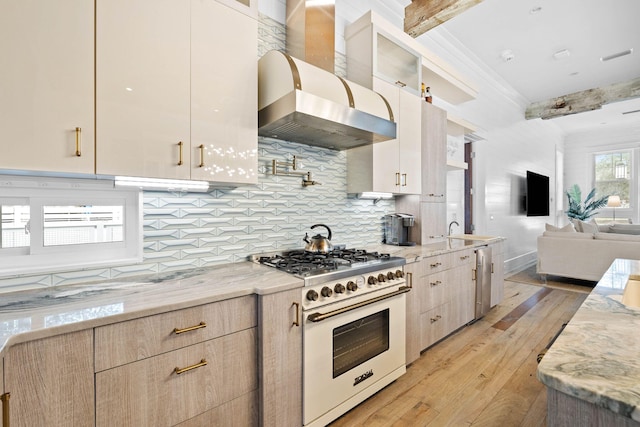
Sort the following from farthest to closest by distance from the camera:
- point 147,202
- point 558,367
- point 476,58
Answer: point 476,58 → point 147,202 → point 558,367

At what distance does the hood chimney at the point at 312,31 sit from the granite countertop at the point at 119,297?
1545mm

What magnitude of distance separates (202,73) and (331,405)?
1937 mm

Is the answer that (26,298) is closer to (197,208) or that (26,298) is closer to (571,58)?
(197,208)

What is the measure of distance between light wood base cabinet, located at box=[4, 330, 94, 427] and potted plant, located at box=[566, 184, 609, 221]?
10.2 meters

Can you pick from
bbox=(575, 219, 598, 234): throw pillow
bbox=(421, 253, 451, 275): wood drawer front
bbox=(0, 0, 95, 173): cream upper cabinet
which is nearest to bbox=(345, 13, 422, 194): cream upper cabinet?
bbox=(421, 253, 451, 275): wood drawer front

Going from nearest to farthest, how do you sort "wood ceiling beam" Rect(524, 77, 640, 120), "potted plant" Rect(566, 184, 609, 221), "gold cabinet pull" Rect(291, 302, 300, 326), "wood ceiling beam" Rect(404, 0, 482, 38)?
"gold cabinet pull" Rect(291, 302, 300, 326) < "wood ceiling beam" Rect(404, 0, 482, 38) < "wood ceiling beam" Rect(524, 77, 640, 120) < "potted plant" Rect(566, 184, 609, 221)

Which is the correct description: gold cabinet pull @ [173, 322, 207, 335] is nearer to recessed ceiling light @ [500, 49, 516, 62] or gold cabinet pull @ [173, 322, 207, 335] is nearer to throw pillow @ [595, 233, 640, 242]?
recessed ceiling light @ [500, 49, 516, 62]

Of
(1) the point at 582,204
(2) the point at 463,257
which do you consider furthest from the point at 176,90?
(1) the point at 582,204

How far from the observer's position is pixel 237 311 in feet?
4.48

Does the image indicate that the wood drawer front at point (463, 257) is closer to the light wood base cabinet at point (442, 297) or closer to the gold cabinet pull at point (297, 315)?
the light wood base cabinet at point (442, 297)

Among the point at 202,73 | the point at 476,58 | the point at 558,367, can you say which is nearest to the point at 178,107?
the point at 202,73

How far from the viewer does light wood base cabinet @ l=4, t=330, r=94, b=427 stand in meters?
0.90

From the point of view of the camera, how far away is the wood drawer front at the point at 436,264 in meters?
2.39

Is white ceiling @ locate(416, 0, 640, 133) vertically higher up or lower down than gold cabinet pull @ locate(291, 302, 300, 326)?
higher up
